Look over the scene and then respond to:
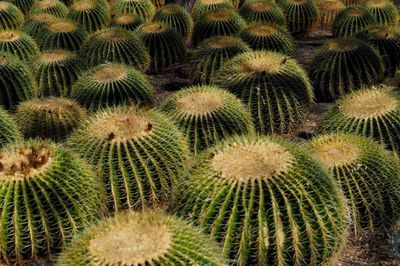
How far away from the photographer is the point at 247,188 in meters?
4.14

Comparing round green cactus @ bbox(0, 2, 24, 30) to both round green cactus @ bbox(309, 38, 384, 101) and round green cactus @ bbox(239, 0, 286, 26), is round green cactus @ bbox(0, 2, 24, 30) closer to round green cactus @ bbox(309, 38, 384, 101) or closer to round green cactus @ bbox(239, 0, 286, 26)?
round green cactus @ bbox(239, 0, 286, 26)

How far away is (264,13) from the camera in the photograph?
9.95 metres

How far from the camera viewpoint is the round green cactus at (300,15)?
34.2 ft

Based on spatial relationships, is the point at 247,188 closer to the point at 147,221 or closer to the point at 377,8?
the point at 147,221

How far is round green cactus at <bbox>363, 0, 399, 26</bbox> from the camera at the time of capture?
1008 cm

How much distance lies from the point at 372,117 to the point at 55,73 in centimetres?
391

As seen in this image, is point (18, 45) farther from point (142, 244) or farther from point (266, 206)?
point (142, 244)

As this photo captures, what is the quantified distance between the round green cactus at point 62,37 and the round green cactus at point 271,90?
2930mm

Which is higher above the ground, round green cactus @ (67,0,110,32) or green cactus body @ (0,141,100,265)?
green cactus body @ (0,141,100,265)

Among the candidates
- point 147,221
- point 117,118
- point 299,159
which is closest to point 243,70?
point 117,118

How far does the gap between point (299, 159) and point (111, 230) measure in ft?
5.00

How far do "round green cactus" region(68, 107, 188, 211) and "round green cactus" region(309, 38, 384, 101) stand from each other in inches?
115

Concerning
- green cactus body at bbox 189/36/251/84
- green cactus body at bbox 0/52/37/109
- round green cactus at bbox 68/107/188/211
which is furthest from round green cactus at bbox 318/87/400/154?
green cactus body at bbox 0/52/37/109

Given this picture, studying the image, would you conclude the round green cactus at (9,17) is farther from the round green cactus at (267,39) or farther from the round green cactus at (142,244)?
the round green cactus at (142,244)
